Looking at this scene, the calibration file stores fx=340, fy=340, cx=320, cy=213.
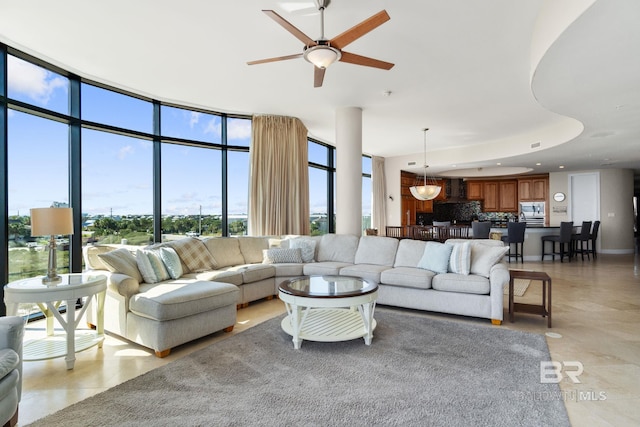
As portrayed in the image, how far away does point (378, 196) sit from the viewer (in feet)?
33.6

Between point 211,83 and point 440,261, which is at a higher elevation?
point 211,83

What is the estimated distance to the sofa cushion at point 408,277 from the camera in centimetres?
410

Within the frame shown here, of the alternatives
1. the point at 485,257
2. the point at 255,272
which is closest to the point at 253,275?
the point at 255,272

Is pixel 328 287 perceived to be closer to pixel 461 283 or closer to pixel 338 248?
pixel 461 283

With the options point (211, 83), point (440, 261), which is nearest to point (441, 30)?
point (440, 261)

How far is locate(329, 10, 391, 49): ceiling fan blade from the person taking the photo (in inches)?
94.8

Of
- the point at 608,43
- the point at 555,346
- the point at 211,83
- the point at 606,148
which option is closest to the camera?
the point at 608,43

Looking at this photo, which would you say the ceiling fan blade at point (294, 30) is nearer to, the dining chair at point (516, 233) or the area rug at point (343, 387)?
the area rug at point (343, 387)

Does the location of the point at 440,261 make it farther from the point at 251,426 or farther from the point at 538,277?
the point at 251,426

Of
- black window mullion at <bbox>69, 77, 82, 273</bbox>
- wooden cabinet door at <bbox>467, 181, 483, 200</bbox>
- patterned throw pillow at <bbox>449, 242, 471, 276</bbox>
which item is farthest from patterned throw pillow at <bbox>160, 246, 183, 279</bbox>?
wooden cabinet door at <bbox>467, 181, 483, 200</bbox>

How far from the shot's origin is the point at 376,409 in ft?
6.98

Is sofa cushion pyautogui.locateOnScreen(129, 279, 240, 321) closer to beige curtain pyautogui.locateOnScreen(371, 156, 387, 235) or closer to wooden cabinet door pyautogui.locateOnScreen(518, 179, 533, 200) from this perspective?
beige curtain pyautogui.locateOnScreen(371, 156, 387, 235)

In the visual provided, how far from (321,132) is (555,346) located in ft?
18.7

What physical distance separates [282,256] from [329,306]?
232 cm
